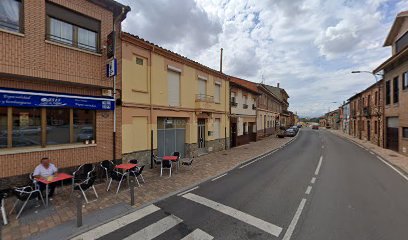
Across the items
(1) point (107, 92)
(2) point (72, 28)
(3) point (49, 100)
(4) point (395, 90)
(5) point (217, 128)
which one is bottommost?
(5) point (217, 128)

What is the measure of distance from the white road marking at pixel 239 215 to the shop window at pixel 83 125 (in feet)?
15.9

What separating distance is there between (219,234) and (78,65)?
25.6 feet

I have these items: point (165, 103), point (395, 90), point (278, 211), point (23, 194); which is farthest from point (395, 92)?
point (23, 194)

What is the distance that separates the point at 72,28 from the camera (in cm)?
786

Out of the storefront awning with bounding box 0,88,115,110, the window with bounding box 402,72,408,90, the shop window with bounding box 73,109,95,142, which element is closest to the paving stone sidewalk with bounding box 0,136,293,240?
the shop window with bounding box 73,109,95,142

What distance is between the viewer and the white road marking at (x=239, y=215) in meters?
4.86

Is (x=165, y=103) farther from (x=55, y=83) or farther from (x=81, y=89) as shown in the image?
(x=55, y=83)

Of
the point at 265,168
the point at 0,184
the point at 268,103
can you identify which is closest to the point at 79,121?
the point at 0,184

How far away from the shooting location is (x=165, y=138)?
12.1 metres

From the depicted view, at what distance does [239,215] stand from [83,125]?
694 centimetres

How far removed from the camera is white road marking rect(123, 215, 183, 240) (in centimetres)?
454

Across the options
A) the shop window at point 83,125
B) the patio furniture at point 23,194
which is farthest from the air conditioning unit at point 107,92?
the patio furniture at point 23,194

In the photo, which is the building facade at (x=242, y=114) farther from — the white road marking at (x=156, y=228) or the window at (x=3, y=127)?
the window at (x=3, y=127)

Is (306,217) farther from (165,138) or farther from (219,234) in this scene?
(165,138)
